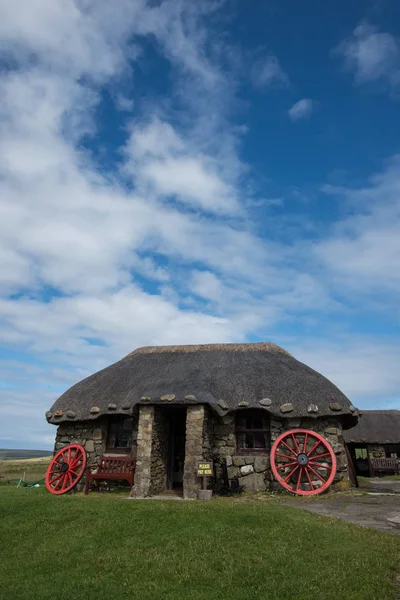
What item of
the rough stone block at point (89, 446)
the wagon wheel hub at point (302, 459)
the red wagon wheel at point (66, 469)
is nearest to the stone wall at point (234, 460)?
the wagon wheel hub at point (302, 459)

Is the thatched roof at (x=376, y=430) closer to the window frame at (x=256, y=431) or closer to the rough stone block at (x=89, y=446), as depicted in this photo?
the window frame at (x=256, y=431)

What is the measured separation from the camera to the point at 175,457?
51.3 feet

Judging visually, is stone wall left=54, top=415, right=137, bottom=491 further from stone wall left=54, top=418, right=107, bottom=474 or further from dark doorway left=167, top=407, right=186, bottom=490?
dark doorway left=167, top=407, right=186, bottom=490

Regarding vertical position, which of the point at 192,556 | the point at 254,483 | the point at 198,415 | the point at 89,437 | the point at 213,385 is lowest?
the point at 192,556

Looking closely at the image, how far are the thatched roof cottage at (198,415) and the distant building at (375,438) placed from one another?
11.3 meters


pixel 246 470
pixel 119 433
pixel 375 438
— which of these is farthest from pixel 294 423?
pixel 375 438

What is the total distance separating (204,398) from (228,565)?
7326mm

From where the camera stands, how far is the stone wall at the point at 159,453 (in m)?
13.4

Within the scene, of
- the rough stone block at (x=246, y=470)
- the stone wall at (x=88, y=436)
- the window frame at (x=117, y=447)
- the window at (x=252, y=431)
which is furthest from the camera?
the stone wall at (x=88, y=436)

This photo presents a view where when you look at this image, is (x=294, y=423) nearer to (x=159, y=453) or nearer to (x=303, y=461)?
(x=303, y=461)

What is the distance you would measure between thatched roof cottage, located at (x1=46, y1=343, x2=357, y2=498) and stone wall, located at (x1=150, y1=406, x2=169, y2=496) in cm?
3

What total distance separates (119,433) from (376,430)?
1799 cm

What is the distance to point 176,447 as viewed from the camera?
15.7 meters

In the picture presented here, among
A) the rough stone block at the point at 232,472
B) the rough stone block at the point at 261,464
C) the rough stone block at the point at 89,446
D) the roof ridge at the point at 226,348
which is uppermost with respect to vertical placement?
the roof ridge at the point at 226,348
